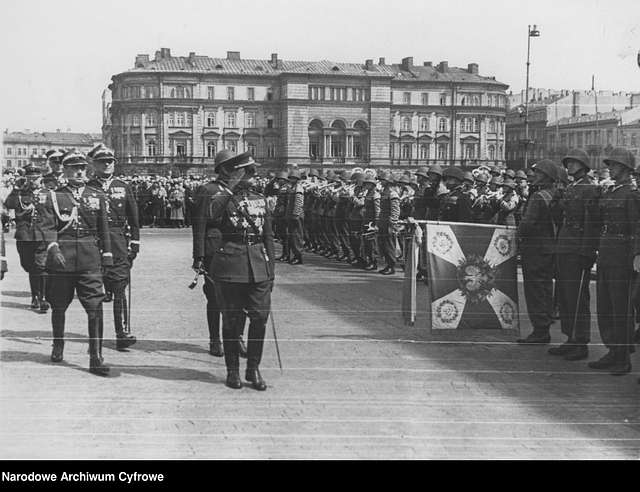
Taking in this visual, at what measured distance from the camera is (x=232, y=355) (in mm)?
6324

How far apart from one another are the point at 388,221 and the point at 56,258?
27.1ft

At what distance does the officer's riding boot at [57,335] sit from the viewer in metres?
7.02

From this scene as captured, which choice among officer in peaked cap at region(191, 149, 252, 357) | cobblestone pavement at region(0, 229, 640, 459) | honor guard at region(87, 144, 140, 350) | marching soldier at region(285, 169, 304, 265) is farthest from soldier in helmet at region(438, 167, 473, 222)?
honor guard at region(87, 144, 140, 350)

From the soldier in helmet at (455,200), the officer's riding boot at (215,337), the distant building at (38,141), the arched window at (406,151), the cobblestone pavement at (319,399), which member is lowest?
the cobblestone pavement at (319,399)

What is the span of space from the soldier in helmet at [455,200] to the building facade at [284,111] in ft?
1.14

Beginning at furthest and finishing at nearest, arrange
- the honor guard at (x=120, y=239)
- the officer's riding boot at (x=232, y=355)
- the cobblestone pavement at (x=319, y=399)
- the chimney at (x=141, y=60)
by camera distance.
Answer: the honor guard at (x=120, y=239) → the chimney at (x=141, y=60) → the officer's riding boot at (x=232, y=355) → the cobblestone pavement at (x=319, y=399)

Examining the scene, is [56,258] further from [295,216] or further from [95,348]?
[295,216]

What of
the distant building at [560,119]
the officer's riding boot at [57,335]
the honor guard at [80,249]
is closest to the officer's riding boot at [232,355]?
the honor guard at [80,249]

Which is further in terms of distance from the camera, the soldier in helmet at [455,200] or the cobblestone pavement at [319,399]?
the soldier in helmet at [455,200]

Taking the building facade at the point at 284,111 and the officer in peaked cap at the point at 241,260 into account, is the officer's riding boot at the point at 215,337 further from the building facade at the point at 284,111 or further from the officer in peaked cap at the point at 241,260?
the building facade at the point at 284,111

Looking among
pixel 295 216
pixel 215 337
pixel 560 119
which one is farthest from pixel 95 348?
pixel 295 216

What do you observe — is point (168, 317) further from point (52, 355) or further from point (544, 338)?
point (544, 338)

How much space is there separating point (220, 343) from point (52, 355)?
1.52 metres
